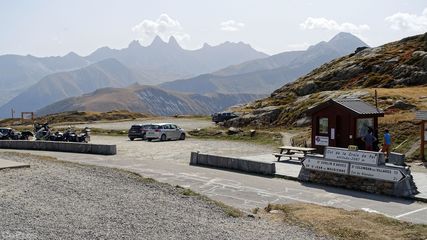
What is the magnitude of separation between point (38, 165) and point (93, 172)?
3.15 meters

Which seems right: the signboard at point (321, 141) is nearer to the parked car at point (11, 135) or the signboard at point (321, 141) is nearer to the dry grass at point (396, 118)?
the dry grass at point (396, 118)

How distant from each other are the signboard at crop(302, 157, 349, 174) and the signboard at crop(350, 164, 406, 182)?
470 mm

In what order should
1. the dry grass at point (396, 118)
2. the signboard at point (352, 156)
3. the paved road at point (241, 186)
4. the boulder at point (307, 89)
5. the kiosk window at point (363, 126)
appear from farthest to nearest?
the boulder at point (307, 89)
the dry grass at point (396, 118)
the kiosk window at point (363, 126)
the signboard at point (352, 156)
the paved road at point (241, 186)

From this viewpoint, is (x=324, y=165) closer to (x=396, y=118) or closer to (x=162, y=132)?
(x=396, y=118)

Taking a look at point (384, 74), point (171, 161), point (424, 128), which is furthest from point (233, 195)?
point (384, 74)

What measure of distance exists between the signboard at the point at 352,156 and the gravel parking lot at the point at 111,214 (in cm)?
745

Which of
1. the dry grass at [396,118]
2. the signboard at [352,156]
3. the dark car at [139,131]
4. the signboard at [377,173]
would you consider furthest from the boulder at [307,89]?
the signboard at [377,173]

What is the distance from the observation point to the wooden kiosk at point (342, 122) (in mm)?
29312

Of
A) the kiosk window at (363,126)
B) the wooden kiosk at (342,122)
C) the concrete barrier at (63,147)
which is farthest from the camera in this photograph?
the concrete barrier at (63,147)

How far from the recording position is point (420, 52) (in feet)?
238

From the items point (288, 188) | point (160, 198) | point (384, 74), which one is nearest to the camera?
point (160, 198)

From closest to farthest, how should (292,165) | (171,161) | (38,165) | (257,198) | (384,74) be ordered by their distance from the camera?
(257,198) < (38,165) < (292,165) < (171,161) < (384,74)

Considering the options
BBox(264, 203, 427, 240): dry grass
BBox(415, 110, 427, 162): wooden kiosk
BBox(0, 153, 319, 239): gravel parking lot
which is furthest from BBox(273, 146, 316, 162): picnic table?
BBox(264, 203, 427, 240): dry grass

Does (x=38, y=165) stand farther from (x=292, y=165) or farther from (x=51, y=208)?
(x=292, y=165)
